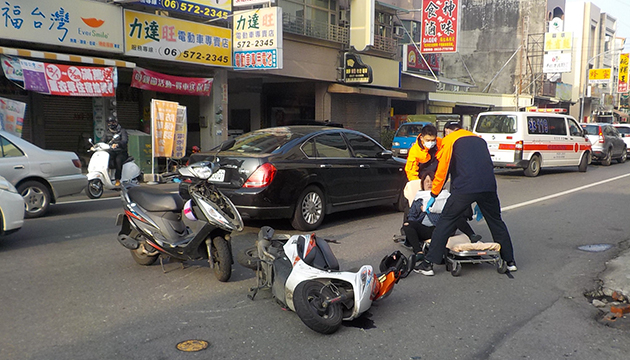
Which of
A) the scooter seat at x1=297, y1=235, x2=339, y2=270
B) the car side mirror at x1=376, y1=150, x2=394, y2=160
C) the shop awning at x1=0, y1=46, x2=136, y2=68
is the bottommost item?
the scooter seat at x1=297, y1=235, x2=339, y2=270

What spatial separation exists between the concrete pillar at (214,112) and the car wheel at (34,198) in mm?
9948

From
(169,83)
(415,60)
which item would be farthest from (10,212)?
(415,60)

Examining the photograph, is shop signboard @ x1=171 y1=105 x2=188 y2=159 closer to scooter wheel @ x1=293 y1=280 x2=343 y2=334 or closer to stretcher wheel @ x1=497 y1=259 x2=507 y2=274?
stretcher wheel @ x1=497 y1=259 x2=507 y2=274

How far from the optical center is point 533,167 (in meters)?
17.0

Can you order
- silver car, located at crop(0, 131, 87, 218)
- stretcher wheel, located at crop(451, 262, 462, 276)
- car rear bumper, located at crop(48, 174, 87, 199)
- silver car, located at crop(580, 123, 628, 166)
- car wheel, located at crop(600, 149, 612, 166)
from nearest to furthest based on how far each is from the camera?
stretcher wheel, located at crop(451, 262, 462, 276), silver car, located at crop(0, 131, 87, 218), car rear bumper, located at crop(48, 174, 87, 199), silver car, located at crop(580, 123, 628, 166), car wheel, located at crop(600, 149, 612, 166)

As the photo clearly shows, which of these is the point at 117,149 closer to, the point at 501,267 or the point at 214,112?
the point at 214,112

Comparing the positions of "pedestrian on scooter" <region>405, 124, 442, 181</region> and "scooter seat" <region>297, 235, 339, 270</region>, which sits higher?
"pedestrian on scooter" <region>405, 124, 442, 181</region>

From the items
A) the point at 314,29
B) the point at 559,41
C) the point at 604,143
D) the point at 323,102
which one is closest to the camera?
the point at 604,143

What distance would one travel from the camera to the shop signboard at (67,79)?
516 inches

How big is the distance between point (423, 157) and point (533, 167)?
11.2 m

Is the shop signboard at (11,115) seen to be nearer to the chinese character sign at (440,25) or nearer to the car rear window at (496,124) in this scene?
the car rear window at (496,124)

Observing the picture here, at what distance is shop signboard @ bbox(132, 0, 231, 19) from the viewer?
15508mm

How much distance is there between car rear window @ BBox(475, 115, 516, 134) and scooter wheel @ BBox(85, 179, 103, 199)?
1127cm

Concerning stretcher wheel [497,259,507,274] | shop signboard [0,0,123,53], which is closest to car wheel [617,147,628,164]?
stretcher wheel [497,259,507,274]
